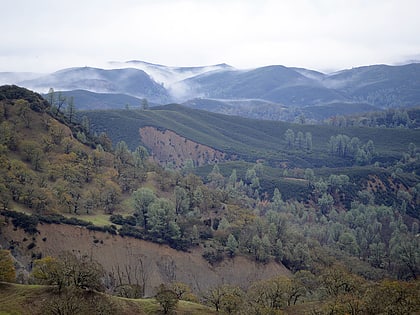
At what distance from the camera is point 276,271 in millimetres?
113000

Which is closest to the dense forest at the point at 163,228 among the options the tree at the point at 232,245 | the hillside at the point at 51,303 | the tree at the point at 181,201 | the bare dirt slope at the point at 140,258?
the tree at the point at 232,245

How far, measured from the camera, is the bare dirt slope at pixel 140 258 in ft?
309

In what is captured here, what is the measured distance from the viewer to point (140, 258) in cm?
10450

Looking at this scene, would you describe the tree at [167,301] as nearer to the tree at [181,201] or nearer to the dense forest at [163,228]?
the dense forest at [163,228]

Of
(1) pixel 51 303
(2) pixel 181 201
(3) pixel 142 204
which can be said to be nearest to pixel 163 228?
(3) pixel 142 204

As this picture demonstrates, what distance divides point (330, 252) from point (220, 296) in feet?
225

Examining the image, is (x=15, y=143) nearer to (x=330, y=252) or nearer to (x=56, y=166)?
(x=56, y=166)

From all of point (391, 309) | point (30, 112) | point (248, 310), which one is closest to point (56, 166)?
point (30, 112)

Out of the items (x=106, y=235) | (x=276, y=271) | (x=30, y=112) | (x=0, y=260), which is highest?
(x=30, y=112)

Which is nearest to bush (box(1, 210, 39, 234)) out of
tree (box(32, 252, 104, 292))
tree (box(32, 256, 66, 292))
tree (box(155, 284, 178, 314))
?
tree (box(32, 256, 66, 292))

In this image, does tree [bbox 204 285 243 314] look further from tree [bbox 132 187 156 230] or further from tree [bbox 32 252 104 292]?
tree [bbox 132 187 156 230]

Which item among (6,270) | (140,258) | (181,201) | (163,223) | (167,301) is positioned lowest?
(140,258)

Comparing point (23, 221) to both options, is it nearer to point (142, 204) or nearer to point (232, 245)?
point (142, 204)

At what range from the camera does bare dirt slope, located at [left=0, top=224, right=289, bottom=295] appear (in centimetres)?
9431
